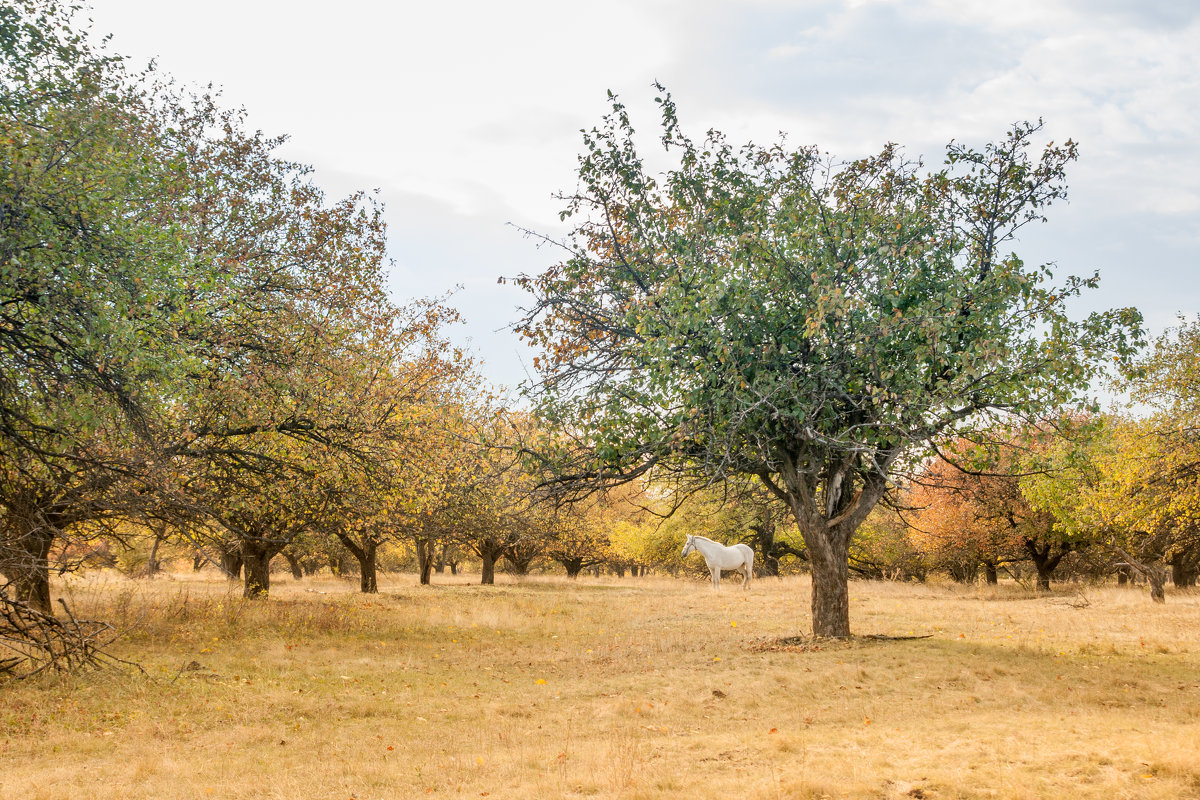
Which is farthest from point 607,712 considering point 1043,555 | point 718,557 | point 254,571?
point 1043,555

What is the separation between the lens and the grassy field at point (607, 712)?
7.05m

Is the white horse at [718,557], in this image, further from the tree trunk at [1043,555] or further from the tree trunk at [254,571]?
the tree trunk at [254,571]

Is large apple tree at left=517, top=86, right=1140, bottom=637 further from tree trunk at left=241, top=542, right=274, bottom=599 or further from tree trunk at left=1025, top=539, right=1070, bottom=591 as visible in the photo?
tree trunk at left=1025, top=539, right=1070, bottom=591

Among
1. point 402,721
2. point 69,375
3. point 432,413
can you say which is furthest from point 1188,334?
point 69,375

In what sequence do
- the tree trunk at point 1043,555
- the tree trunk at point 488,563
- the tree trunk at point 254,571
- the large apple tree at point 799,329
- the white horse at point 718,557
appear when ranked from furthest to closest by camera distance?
1. the tree trunk at point 488,563
2. the tree trunk at point 1043,555
3. the white horse at point 718,557
4. the tree trunk at point 254,571
5. the large apple tree at point 799,329

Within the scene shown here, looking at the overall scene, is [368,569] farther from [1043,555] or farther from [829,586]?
[1043,555]

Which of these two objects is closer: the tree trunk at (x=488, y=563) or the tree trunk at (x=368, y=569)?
the tree trunk at (x=368, y=569)

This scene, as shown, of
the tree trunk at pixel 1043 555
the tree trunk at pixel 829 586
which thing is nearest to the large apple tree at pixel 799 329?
the tree trunk at pixel 829 586

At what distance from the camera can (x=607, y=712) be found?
10250 mm

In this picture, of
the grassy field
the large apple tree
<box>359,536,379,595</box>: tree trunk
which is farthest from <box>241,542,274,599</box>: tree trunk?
the large apple tree

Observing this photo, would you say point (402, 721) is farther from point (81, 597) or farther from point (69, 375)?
point (81, 597)

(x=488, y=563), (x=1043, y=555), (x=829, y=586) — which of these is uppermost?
(x=829, y=586)

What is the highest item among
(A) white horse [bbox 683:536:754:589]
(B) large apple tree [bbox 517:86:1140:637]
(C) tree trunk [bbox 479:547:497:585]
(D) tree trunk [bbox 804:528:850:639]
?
(B) large apple tree [bbox 517:86:1140:637]

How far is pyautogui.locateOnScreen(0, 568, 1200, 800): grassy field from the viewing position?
23.1ft
